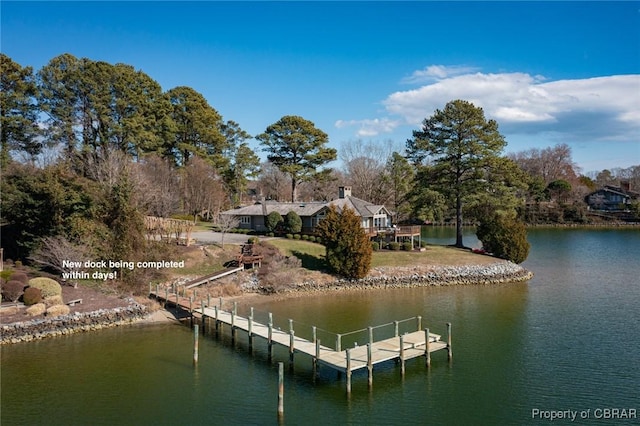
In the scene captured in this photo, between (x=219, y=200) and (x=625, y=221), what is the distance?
8044 cm

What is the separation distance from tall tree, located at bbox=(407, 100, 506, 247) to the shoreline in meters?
9.16

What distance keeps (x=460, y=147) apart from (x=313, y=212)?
16.8 metres

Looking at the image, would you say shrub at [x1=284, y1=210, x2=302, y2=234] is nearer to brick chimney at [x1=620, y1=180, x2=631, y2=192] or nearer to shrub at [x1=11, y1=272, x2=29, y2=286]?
shrub at [x1=11, y1=272, x2=29, y2=286]

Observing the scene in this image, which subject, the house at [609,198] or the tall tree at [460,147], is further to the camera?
the house at [609,198]

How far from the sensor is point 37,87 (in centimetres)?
5125

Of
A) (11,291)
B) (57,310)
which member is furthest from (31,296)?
(57,310)

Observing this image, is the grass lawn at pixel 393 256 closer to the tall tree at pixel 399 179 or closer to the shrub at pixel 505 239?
the shrub at pixel 505 239

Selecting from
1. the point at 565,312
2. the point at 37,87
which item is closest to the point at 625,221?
the point at 565,312

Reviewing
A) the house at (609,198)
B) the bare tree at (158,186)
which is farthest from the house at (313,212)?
the house at (609,198)

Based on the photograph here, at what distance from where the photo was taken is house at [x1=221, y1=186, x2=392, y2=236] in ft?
164

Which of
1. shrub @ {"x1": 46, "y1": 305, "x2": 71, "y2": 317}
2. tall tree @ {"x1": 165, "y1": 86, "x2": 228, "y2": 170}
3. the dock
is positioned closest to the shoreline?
shrub @ {"x1": 46, "y1": 305, "x2": 71, "y2": 317}

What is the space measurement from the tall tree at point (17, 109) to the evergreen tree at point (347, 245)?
33160 mm

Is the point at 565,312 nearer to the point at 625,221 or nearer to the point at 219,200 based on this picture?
the point at 219,200

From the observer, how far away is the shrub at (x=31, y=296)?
91.3 ft
